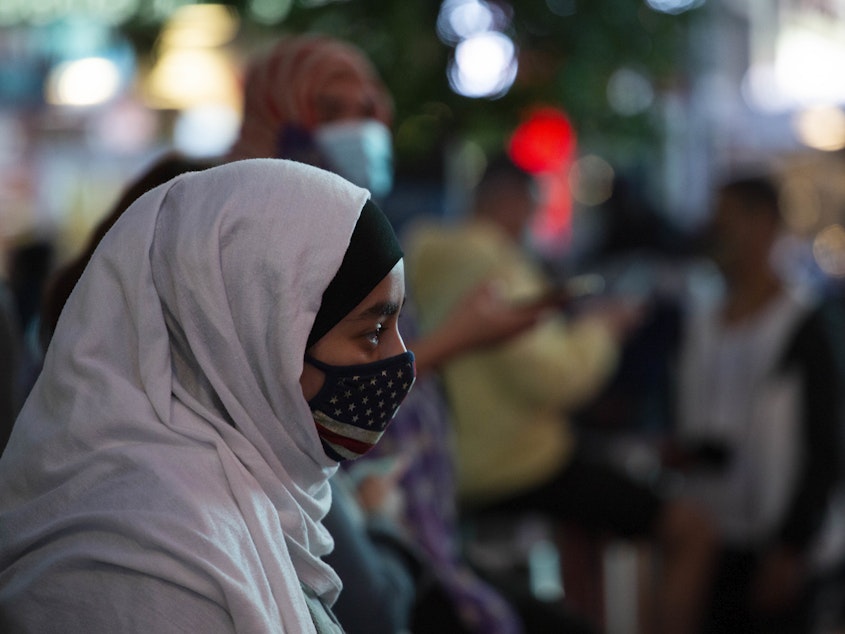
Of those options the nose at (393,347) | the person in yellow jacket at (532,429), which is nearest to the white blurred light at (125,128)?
the person in yellow jacket at (532,429)

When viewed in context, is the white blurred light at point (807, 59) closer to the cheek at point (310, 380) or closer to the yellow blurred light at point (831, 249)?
the yellow blurred light at point (831, 249)

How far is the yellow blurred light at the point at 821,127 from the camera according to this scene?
8.03m

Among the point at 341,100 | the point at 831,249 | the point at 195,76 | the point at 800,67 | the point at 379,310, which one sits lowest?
the point at 831,249

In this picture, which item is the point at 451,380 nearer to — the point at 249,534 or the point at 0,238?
the point at 249,534

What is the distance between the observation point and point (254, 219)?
1438 millimetres

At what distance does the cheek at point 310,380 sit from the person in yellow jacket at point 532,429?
7.32 ft

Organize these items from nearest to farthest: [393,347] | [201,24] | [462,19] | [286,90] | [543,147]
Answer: [393,347] < [286,90] < [462,19] < [201,24] < [543,147]

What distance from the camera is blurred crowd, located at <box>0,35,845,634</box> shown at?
262cm

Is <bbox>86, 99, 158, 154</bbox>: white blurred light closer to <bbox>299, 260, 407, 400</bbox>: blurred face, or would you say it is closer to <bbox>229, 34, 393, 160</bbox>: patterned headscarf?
<bbox>229, 34, 393, 160</bbox>: patterned headscarf

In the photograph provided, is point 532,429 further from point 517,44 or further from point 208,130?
point 208,130

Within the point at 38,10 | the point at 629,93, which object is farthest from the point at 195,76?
the point at 629,93

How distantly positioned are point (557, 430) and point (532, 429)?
13 cm

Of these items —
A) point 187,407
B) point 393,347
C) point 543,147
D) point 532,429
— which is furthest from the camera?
point 543,147

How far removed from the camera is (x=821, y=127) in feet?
27.9
